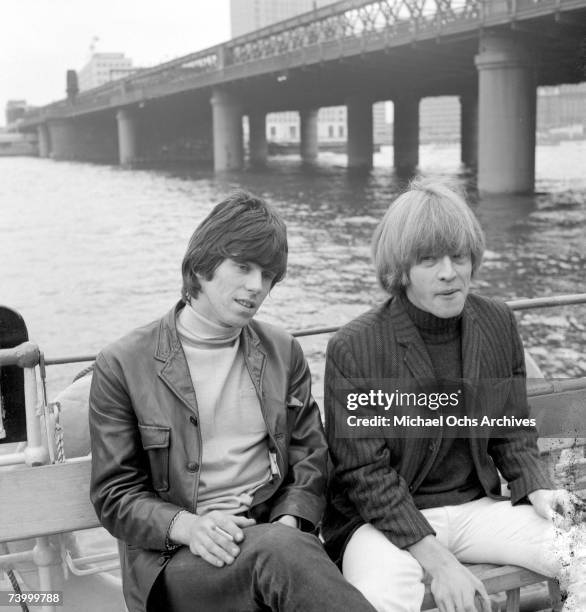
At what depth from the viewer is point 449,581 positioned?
8.93 feet

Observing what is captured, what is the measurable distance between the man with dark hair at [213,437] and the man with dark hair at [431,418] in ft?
0.57

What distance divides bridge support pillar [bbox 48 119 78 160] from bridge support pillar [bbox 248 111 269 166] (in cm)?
2630

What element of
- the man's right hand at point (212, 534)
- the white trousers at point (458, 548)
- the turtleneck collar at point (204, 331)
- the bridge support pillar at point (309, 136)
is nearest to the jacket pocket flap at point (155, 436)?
the man's right hand at point (212, 534)

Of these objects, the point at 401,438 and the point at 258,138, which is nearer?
the point at 401,438

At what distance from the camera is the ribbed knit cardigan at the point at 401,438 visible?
2.96 meters

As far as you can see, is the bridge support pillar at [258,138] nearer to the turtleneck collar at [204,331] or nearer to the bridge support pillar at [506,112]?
the bridge support pillar at [506,112]

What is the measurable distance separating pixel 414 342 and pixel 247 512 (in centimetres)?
80

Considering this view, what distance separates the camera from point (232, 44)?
5769cm

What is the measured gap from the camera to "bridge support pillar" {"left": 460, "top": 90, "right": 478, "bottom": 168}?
6650 cm

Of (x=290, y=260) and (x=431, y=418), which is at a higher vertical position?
(x=431, y=418)

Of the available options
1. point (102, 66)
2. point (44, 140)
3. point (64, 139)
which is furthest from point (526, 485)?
point (102, 66)

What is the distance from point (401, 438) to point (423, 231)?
70 centimetres

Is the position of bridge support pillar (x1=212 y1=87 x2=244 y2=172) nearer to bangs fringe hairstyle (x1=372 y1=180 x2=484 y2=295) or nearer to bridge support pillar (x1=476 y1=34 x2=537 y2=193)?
bridge support pillar (x1=476 y1=34 x2=537 y2=193)

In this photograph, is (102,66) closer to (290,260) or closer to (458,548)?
(290,260)
